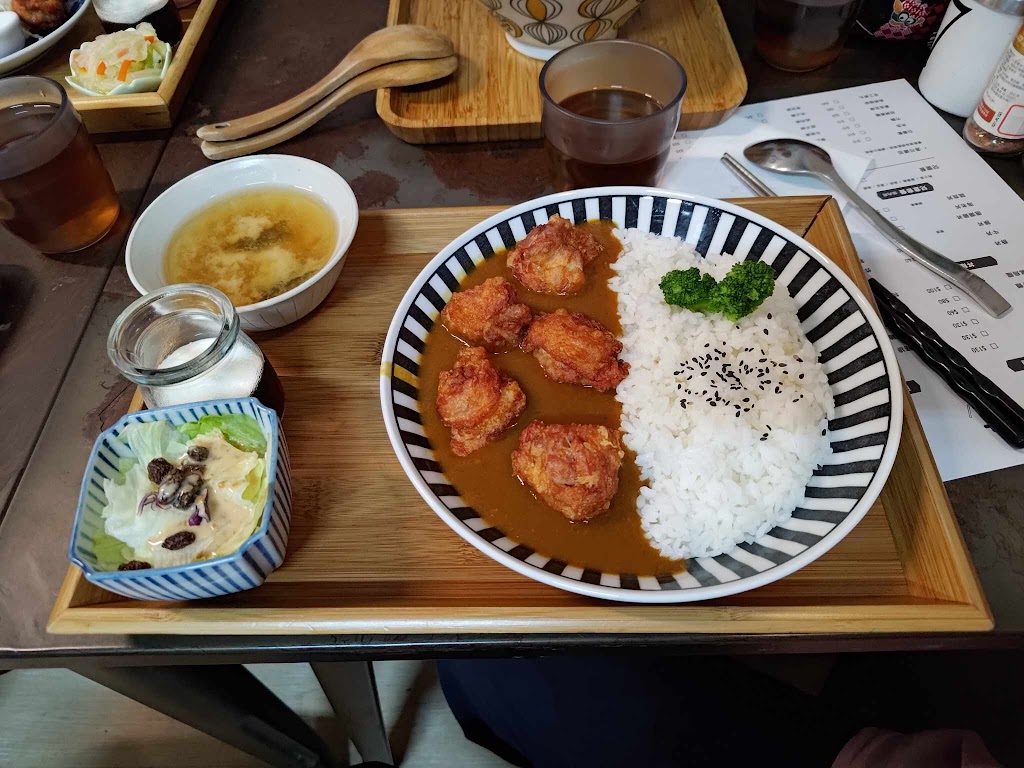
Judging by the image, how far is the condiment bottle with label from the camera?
2.18 metres

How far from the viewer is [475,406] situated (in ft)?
5.63

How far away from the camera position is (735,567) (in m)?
1.49

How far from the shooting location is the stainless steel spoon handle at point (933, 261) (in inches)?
79.0

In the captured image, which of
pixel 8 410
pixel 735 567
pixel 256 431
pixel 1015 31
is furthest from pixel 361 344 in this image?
pixel 1015 31

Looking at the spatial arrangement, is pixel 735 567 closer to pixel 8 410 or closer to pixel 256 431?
pixel 256 431

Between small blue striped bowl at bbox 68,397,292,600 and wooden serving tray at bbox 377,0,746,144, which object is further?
wooden serving tray at bbox 377,0,746,144

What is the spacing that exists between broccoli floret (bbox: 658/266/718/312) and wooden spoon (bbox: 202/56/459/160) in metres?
1.37

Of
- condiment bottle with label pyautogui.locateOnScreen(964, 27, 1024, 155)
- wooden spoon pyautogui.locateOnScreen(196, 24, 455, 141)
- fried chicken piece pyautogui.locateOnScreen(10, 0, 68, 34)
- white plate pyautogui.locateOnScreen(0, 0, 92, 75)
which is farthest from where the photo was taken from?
fried chicken piece pyautogui.locateOnScreen(10, 0, 68, 34)

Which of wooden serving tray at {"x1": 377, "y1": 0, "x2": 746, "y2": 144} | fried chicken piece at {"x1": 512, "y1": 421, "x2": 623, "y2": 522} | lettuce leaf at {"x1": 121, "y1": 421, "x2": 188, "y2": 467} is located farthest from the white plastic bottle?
lettuce leaf at {"x1": 121, "y1": 421, "x2": 188, "y2": 467}

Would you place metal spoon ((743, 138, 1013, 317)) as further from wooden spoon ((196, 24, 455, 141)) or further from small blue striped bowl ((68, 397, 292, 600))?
small blue striped bowl ((68, 397, 292, 600))

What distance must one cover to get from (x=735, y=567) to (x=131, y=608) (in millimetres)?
1355

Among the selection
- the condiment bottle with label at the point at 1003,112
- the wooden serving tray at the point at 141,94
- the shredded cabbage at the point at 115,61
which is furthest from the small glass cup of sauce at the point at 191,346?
the condiment bottle with label at the point at 1003,112

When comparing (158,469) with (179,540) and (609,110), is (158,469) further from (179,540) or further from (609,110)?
(609,110)

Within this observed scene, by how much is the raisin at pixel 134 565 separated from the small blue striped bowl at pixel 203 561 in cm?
4
